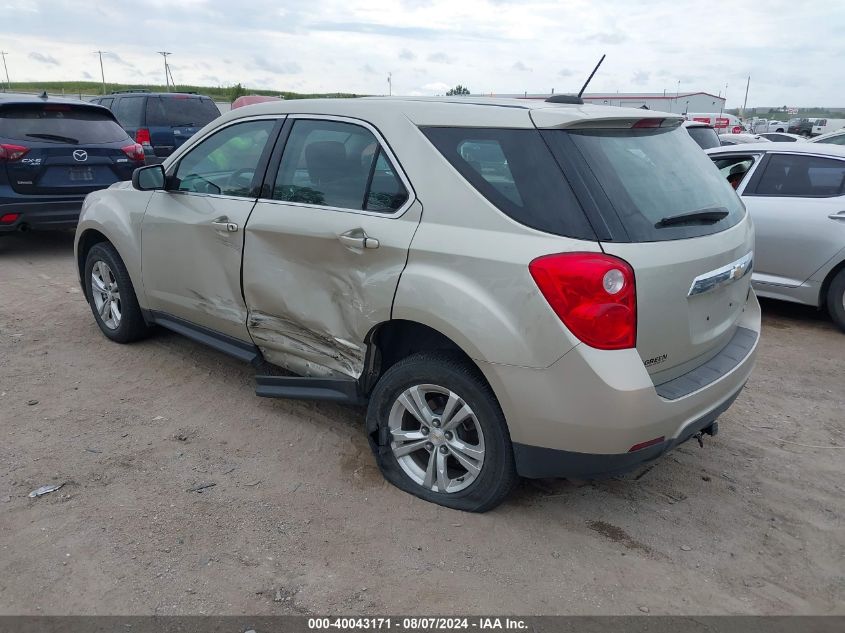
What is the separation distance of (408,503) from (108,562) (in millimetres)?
1302

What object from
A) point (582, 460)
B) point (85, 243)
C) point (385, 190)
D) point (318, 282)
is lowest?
point (582, 460)

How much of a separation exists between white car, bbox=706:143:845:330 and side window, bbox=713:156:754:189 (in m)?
0.23

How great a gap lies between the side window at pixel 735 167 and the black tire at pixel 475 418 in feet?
16.2

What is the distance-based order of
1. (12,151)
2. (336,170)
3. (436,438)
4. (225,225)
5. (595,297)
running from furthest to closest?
(12,151) → (225,225) → (336,170) → (436,438) → (595,297)

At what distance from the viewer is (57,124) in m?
7.84

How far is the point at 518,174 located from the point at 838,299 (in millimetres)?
4437

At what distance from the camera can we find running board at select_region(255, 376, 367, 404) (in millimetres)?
3551

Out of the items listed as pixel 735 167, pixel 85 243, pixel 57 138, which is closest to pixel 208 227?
pixel 85 243

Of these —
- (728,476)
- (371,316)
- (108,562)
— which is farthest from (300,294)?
(728,476)

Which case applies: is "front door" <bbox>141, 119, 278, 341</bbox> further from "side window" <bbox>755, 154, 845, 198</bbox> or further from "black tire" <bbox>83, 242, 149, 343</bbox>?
"side window" <bbox>755, 154, 845, 198</bbox>

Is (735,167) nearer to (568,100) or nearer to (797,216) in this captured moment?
(797,216)

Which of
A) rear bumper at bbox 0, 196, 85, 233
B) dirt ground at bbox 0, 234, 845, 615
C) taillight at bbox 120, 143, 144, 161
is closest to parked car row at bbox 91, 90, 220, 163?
taillight at bbox 120, 143, 144, 161

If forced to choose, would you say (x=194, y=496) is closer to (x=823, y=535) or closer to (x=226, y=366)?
(x=226, y=366)

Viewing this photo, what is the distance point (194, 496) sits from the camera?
3.33 meters
